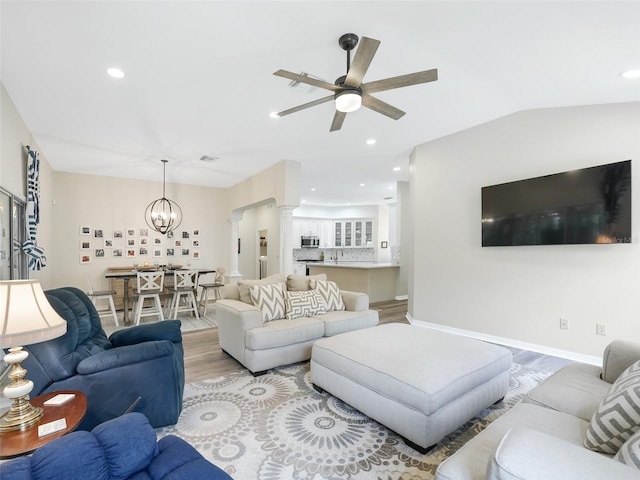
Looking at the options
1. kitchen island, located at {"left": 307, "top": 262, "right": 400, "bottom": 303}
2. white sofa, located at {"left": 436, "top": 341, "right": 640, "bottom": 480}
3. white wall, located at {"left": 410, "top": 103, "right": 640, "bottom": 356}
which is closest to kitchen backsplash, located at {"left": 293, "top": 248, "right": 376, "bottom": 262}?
kitchen island, located at {"left": 307, "top": 262, "right": 400, "bottom": 303}

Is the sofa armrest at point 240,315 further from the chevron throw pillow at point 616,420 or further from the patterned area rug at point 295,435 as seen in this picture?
the chevron throw pillow at point 616,420

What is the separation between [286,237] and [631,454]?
5.11 metres

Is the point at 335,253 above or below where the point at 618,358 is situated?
above

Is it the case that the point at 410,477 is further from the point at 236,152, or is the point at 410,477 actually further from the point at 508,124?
the point at 236,152

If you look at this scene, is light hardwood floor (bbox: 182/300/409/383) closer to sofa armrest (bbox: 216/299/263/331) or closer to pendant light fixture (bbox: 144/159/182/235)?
sofa armrest (bbox: 216/299/263/331)

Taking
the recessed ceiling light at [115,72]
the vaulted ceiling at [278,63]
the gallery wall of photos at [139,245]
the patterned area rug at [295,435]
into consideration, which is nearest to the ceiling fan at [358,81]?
the vaulted ceiling at [278,63]

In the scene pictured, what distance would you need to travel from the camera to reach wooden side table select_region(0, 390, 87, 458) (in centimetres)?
116

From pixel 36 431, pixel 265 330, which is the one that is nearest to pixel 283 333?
pixel 265 330

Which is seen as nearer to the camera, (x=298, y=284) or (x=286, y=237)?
(x=298, y=284)

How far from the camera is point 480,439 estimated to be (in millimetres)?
1292

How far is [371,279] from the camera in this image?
6820 mm

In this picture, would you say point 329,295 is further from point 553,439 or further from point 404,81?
point 553,439

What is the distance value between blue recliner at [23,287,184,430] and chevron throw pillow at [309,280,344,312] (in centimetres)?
183

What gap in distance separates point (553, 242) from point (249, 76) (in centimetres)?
377
